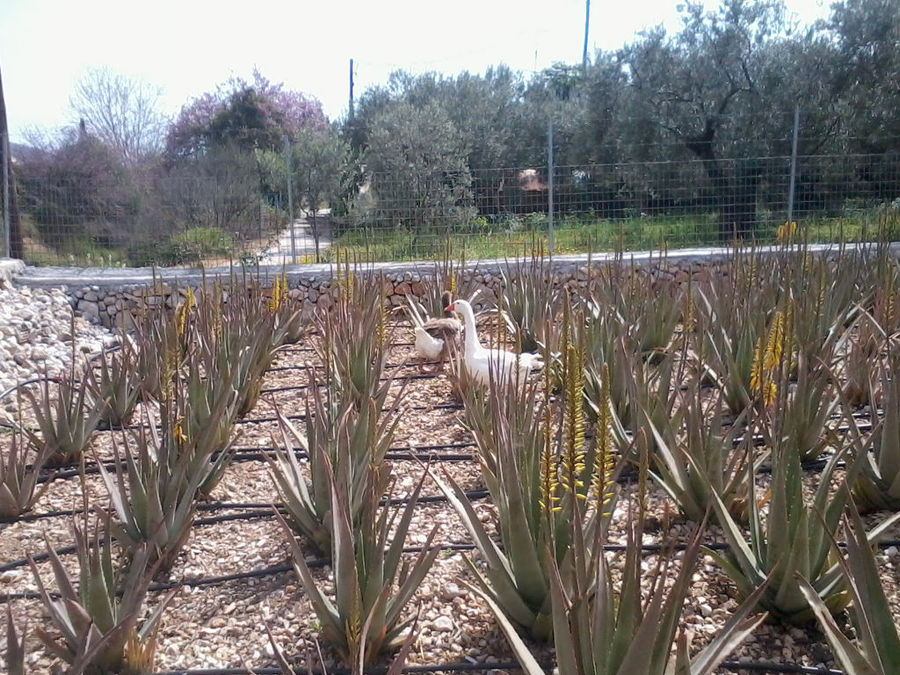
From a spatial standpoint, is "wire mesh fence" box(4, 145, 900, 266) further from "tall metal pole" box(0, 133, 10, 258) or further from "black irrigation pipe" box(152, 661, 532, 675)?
"black irrigation pipe" box(152, 661, 532, 675)

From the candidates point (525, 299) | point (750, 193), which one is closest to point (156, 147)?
point (750, 193)

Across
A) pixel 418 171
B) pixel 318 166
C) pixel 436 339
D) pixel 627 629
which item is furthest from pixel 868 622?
pixel 318 166

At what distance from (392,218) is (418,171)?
245cm

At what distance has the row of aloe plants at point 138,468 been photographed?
208cm

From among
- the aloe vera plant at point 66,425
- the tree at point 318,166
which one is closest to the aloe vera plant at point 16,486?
the aloe vera plant at point 66,425

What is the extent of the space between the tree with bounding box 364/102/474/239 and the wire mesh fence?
3 cm

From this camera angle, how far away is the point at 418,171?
1223 cm

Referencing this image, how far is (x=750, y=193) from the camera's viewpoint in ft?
35.4

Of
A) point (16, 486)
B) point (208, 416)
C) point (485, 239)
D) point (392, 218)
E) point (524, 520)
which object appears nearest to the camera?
point (524, 520)

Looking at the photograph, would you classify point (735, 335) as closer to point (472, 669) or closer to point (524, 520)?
point (524, 520)

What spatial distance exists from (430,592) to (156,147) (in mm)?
26249

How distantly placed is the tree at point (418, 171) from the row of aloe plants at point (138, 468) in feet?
14.7

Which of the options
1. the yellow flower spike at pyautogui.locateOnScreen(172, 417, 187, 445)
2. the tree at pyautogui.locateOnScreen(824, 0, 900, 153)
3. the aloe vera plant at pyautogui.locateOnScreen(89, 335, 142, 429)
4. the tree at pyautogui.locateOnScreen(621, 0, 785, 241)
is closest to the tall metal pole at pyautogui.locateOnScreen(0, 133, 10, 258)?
the aloe vera plant at pyautogui.locateOnScreen(89, 335, 142, 429)

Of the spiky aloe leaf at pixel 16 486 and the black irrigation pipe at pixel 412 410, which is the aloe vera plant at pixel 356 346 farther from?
the spiky aloe leaf at pixel 16 486
